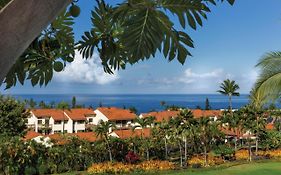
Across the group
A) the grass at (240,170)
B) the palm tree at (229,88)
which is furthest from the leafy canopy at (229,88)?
the grass at (240,170)

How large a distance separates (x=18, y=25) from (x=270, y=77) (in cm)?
1069

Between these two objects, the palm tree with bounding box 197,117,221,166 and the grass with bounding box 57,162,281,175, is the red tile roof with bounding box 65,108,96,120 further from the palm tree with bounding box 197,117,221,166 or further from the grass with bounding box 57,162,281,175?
the grass with bounding box 57,162,281,175

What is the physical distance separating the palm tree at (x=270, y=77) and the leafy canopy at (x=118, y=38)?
9.48 metres

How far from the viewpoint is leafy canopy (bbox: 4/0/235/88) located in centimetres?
114

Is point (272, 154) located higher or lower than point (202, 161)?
higher

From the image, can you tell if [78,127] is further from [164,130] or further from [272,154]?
[272,154]

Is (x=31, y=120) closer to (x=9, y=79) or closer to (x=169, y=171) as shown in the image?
(x=169, y=171)

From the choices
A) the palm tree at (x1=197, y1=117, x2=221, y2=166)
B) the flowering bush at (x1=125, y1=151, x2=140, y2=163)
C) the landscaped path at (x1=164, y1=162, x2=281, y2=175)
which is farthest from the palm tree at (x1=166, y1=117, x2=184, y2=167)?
the landscaped path at (x1=164, y1=162, x2=281, y2=175)

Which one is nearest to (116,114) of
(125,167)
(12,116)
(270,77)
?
(12,116)

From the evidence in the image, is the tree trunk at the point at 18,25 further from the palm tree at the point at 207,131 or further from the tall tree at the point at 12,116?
the palm tree at the point at 207,131

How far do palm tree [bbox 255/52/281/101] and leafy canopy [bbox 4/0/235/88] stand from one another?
9479 millimetres

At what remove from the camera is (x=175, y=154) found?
3738 cm

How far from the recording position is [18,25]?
0.91m

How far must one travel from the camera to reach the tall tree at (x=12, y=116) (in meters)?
32.2
